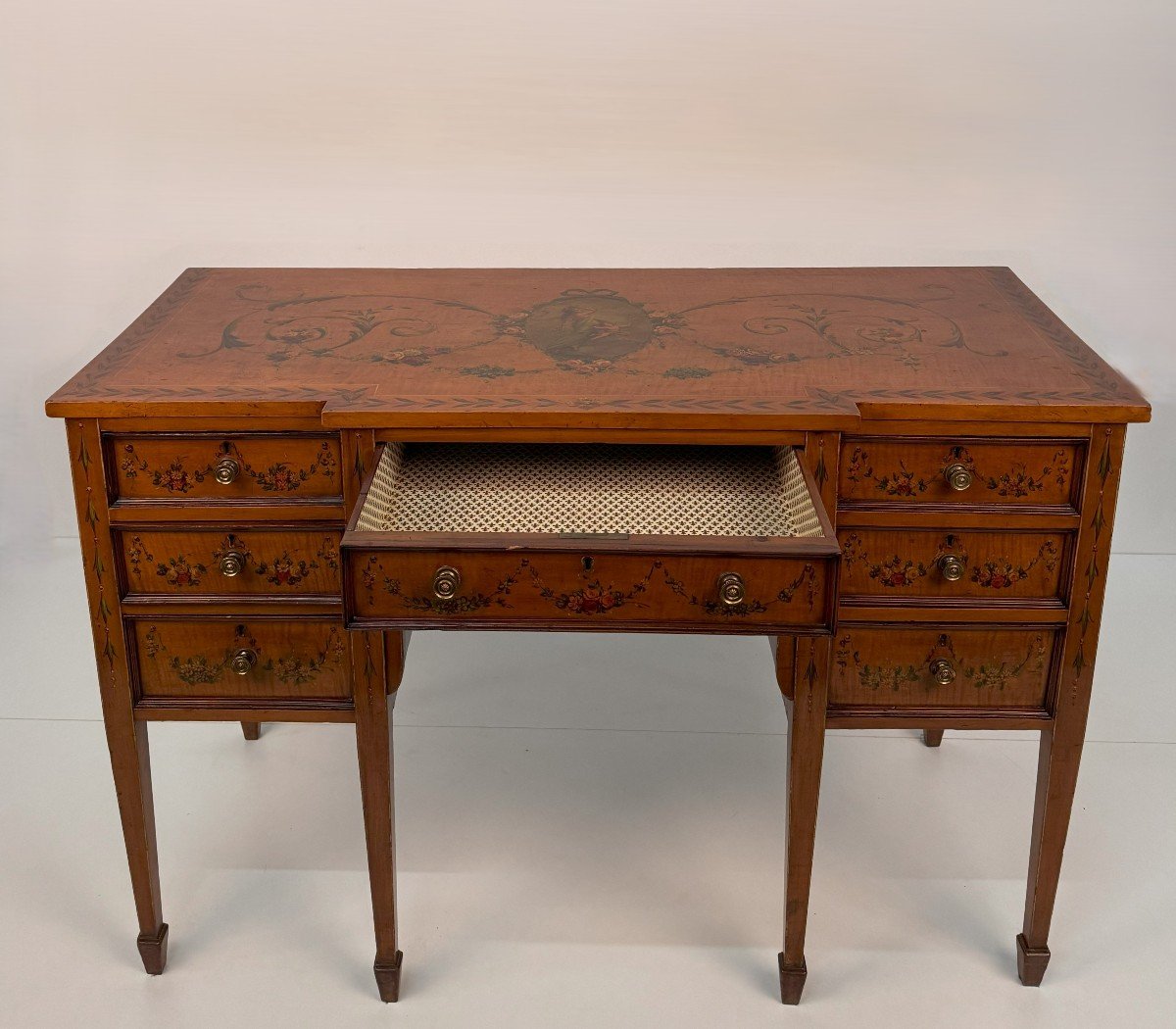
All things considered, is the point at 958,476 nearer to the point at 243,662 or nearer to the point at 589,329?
the point at 589,329

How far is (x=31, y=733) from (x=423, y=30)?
1.78 metres

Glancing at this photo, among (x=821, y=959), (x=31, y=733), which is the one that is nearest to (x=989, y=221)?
(x=821, y=959)

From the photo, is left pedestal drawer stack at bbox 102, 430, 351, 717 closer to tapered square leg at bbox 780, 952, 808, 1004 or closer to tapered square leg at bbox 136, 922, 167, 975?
tapered square leg at bbox 136, 922, 167, 975

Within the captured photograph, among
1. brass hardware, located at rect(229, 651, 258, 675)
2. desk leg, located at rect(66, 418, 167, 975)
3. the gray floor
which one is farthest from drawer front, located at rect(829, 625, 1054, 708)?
desk leg, located at rect(66, 418, 167, 975)

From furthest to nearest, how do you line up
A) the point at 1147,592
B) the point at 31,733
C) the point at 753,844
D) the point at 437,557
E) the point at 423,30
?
1. the point at 1147,592
2. the point at 423,30
3. the point at 31,733
4. the point at 753,844
5. the point at 437,557

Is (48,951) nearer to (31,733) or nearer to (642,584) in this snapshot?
(31,733)

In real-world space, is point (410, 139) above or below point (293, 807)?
above

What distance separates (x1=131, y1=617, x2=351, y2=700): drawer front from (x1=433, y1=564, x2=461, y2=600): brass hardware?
16.1 inches

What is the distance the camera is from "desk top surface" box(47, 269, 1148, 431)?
206cm

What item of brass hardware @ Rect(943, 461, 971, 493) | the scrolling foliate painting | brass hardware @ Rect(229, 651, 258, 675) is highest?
the scrolling foliate painting

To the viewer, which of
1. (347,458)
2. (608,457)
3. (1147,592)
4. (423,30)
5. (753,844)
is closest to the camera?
(347,458)

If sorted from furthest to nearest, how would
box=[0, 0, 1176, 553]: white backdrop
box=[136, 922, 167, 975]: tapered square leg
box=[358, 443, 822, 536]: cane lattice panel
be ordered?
box=[0, 0, 1176, 553]: white backdrop
box=[136, 922, 167, 975]: tapered square leg
box=[358, 443, 822, 536]: cane lattice panel

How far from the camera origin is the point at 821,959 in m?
2.43

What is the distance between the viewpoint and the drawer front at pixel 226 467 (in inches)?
83.0
